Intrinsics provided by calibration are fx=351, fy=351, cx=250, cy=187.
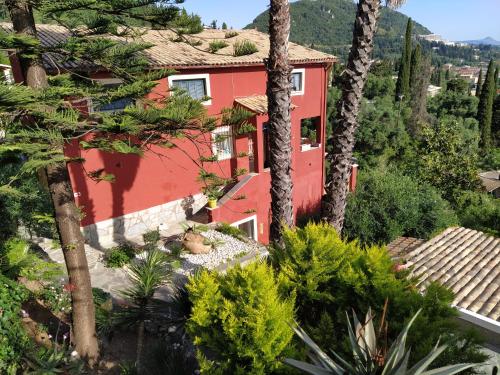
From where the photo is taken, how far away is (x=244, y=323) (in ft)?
14.3

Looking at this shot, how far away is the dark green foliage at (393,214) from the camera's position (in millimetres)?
15539

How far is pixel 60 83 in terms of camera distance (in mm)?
5285

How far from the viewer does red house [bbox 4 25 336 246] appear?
10797mm

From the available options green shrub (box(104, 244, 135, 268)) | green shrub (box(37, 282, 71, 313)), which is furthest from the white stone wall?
green shrub (box(37, 282, 71, 313))

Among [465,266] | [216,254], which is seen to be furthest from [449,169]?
[216,254]

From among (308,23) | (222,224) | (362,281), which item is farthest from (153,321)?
(308,23)

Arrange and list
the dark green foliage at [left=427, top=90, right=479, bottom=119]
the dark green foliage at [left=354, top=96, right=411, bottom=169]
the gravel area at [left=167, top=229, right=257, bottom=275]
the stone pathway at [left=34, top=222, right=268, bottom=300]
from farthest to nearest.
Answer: the dark green foliage at [left=427, top=90, right=479, bottom=119], the dark green foliage at [left=354, top=96, right=411, bottom=169], the gravel area at [left=167, top=229, right=257, bottom=275], the stone pathway at [left=34, top=222, right=268, bottom=300]

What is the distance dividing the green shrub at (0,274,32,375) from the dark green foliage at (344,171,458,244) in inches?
501

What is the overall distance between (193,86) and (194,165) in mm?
2821

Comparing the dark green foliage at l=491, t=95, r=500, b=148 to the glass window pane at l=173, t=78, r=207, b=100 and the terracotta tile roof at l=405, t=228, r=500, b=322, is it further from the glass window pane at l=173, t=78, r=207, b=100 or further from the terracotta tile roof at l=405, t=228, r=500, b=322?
the glass window pane at l=173, t=78, r=207, b=100

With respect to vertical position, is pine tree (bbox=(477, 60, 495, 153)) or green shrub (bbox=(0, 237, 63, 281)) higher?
green shrub (bbox=(0, 237, 63, 281))

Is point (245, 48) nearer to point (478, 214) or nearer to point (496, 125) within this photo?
point (478, 214)

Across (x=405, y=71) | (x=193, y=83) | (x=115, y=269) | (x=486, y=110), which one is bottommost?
(x=486, y=110)

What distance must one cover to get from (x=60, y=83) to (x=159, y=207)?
7445 mm
